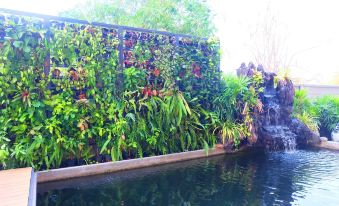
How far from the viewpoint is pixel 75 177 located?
4.71 metres

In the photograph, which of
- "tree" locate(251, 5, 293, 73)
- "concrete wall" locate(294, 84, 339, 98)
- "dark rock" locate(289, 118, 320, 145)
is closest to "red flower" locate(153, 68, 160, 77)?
"dark rock" locate(289, 118, 320, 145)

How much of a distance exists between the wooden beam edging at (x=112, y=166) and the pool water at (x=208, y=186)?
18cm

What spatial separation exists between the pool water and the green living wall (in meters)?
0.59

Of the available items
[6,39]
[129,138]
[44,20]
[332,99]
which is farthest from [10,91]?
[332,99]

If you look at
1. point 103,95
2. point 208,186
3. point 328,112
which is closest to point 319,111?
point 328,112

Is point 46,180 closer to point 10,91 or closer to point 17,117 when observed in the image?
point 17,117

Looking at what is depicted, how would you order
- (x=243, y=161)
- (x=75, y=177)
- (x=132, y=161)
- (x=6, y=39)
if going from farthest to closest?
(x=243, y=161)
(x=132, y=161)
(x=75, y=177)
(x=6, y=39)

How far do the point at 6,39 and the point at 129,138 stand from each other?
2571mm

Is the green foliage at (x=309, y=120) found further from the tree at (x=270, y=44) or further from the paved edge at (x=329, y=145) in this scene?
the tree at (x=270, y=44)

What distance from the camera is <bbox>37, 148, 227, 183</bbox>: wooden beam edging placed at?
4.55 meters

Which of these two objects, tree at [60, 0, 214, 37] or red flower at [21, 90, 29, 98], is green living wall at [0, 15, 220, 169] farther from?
tree at [60, 0, 214, 37]

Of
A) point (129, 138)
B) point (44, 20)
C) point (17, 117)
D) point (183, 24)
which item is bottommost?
point (129, 138)

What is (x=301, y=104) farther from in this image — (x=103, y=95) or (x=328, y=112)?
(x=103, y=95)

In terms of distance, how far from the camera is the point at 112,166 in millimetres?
5109
